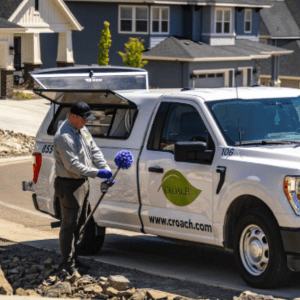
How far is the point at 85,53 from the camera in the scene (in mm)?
48719

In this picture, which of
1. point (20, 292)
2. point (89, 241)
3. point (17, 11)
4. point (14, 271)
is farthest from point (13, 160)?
point (17, 11)

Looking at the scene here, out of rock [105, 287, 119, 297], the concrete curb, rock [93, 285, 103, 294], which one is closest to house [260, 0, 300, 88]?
the concrete curb

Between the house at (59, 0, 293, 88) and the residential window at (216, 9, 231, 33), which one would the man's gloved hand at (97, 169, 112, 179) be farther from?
the residential window at (216, 9, 231, 33)

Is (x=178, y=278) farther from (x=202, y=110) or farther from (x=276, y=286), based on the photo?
(x=202, y=110)

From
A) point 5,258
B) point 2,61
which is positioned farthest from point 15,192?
point 2,61

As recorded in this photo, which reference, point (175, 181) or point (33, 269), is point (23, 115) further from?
point (175, 181)

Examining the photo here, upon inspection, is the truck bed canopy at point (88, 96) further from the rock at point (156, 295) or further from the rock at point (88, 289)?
the rock at point (156, 295)

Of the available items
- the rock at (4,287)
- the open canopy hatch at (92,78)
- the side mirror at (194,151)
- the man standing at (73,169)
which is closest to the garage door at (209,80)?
the open canopy hatch at (92,78)

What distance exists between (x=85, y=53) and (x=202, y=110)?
41057 millimetres

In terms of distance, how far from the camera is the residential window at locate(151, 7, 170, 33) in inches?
1831

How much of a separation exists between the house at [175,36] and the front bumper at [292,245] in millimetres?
36699

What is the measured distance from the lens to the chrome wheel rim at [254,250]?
25.0 ft

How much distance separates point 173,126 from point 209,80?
39391mm

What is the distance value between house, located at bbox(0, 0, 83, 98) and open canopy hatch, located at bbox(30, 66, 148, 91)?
2543 cm
